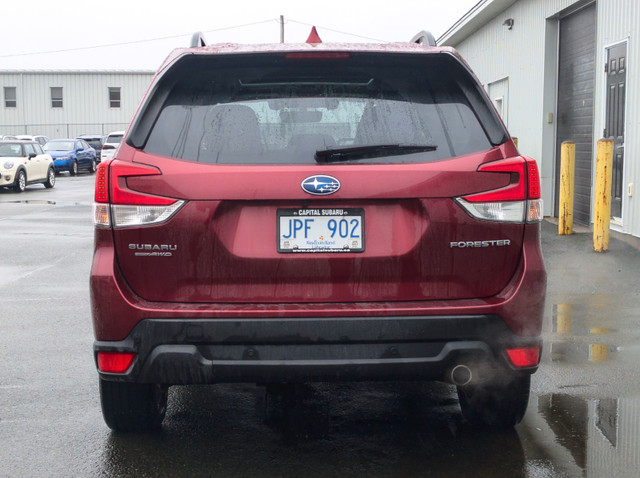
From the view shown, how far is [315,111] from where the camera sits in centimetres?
365

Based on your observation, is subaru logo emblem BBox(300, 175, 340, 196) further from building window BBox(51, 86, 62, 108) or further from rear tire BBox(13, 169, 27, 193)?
building window BBox(51, 86, 62, 108)

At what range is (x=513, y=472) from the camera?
12.5 ft

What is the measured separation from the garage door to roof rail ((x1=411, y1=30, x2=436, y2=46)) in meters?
9.08

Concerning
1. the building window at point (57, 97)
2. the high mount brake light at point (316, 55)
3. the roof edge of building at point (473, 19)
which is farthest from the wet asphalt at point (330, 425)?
the building window at point (57, 97)

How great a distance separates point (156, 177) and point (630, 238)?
8717mm

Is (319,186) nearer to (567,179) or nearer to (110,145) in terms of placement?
(567,179)

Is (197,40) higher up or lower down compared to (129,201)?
higher up

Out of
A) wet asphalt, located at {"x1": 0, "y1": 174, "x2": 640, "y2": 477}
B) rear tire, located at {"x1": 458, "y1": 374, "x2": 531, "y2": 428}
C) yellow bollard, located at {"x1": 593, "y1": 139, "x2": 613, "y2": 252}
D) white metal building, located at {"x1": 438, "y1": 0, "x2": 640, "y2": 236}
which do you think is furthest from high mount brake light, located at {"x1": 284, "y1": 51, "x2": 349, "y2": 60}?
white metal building, located at {"x1": 438, "y1": 0, "x2": 640, "y2": 236}

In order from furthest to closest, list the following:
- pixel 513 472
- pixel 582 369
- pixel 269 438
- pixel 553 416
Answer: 1. pixel 582 369
2. pixel 553 416
3. pixel 269 438
4. pixel 513 472

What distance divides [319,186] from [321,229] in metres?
0.17

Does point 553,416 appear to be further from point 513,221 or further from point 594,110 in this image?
point 594,110

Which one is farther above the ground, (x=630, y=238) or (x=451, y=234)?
(x=451, y=234)

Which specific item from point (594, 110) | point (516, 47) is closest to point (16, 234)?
point (594, 110)

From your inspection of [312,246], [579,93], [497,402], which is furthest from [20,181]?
[312,246]
